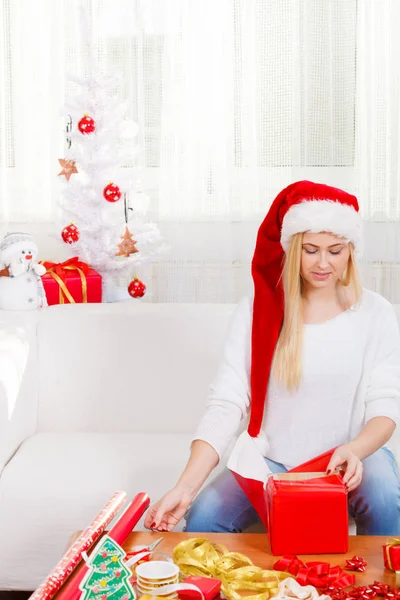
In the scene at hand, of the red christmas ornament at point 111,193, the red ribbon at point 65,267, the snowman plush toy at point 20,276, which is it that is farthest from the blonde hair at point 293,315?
the red christmas ornament at point 111,193

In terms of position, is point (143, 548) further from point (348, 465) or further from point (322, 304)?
point (322, 304)

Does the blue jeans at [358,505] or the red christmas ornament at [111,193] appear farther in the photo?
the red christmas ornament at [111,193]

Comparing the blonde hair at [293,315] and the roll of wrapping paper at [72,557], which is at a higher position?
the blonde hair at [293,315]

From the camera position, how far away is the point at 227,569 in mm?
1481

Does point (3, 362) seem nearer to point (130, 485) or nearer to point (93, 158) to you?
point (130, 485)

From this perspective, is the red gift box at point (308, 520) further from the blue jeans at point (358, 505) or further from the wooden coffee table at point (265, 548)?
the blue jeans at point (358, 505)

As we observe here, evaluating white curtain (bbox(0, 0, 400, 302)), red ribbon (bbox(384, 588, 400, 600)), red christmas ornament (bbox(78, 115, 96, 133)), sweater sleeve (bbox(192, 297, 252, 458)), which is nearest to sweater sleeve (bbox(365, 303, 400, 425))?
sweater sleeve (bbox(192, 297, 252, 458))

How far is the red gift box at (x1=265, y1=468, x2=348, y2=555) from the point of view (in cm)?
157

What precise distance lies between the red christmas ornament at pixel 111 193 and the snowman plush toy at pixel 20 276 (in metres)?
0.40

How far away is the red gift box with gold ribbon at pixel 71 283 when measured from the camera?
301 centimetres

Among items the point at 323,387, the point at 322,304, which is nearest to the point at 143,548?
the point at 323,387

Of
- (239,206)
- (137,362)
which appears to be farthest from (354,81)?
(137,362)

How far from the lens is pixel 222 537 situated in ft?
5.43

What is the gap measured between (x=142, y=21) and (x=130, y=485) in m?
2.20
